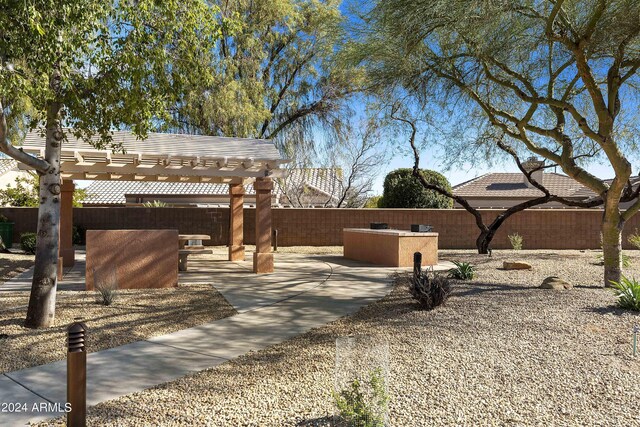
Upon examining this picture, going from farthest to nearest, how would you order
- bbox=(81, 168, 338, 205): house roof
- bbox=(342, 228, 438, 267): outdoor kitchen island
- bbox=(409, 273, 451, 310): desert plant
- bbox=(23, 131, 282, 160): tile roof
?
bbox=(81, 168, 338, 205): house roof, bbox=(342, 228, 438, 267): outdoor kitchen island, bbox=(23, 131, 282, 160): tile roof, bbox=(409, 273, 451, 310): desert plant

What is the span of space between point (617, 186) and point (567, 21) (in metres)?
3.47

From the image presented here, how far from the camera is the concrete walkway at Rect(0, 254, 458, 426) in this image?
18.5ft

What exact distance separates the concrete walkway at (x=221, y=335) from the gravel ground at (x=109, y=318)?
0.99 feet

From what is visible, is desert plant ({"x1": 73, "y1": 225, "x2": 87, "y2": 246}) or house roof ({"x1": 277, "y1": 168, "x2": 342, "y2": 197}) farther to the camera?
house roof ({"x1": 277, "y1": 168, "x2": 342, "y2": 197})

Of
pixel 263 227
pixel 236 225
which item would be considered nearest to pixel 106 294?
pixel 263 227

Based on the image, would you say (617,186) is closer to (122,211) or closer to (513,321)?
(513,321)

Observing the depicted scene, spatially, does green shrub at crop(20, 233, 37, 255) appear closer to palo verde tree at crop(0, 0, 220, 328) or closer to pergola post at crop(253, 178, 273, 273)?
pergola post at crop(253, 178, 273, 273)

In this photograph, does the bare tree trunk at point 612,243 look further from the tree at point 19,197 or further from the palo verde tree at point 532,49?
the tree at point 19,197

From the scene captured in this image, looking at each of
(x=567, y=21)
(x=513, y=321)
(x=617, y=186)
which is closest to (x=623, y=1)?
(x=567, y=21)

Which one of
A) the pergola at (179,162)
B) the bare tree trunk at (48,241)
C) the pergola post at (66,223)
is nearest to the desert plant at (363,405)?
the bare tree trunk at (48,241)

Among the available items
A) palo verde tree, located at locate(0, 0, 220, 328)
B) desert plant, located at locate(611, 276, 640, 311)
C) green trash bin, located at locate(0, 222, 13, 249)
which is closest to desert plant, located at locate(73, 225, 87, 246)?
green trash bin, located at locate(0, 222, 13, 249)

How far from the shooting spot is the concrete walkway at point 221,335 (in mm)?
5637

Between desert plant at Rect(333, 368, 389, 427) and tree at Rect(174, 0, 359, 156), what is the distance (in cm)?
1899

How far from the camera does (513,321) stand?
332 inches
